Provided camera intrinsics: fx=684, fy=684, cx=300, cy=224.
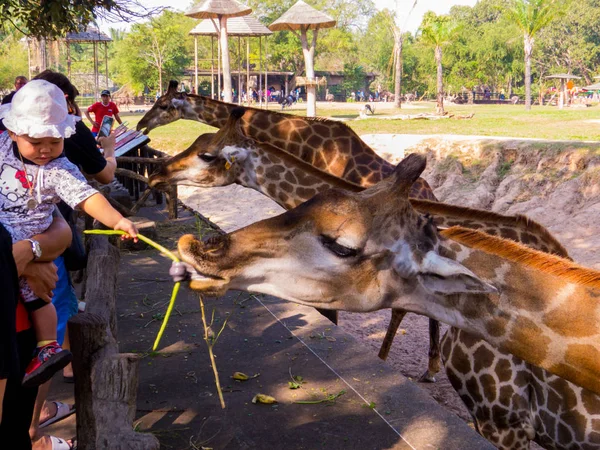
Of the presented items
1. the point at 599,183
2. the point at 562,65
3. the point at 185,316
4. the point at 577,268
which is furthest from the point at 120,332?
the point at 562,65

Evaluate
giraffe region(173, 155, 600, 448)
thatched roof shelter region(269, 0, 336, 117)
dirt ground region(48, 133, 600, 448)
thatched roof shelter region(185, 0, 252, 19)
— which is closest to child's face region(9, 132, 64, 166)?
giraffe region(173, 155, 600, 448)

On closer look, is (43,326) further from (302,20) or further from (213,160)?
(302,20)

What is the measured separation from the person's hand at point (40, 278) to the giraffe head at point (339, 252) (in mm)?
868

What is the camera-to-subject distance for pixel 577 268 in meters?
2.79

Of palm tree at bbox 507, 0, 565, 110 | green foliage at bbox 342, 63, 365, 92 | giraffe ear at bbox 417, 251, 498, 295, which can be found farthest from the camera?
green foliage at bbox 342, 63, 365, 92

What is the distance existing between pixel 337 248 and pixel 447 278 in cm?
47

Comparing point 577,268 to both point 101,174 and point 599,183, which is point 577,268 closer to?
point 101,174

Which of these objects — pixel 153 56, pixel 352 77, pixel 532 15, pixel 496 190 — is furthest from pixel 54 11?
pixel 352 77

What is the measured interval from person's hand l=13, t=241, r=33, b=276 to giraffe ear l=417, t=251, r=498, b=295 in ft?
5.71

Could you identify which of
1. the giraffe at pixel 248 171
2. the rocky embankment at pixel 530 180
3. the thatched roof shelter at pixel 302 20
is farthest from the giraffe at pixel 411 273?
the thatched roof shelter at pixel 302 20

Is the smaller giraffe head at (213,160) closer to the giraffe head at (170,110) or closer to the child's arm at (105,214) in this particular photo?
the giraffe head at (170,110)

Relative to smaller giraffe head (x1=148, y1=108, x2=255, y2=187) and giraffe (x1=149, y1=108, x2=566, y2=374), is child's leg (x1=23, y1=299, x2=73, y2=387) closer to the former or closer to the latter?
giraffe (x1=149, y1=108, x2=566, y2=374)

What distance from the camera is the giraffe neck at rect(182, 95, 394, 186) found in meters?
6.95

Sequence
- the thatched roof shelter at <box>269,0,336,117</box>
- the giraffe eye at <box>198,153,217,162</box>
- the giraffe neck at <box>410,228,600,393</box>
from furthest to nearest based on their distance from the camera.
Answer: the thatched roof shelter at <box>269,0,336,117</box>, the giraffe eye at <box>198,153,217,162</box>, the giraffe neck at <box>410,228,600,393</box>
